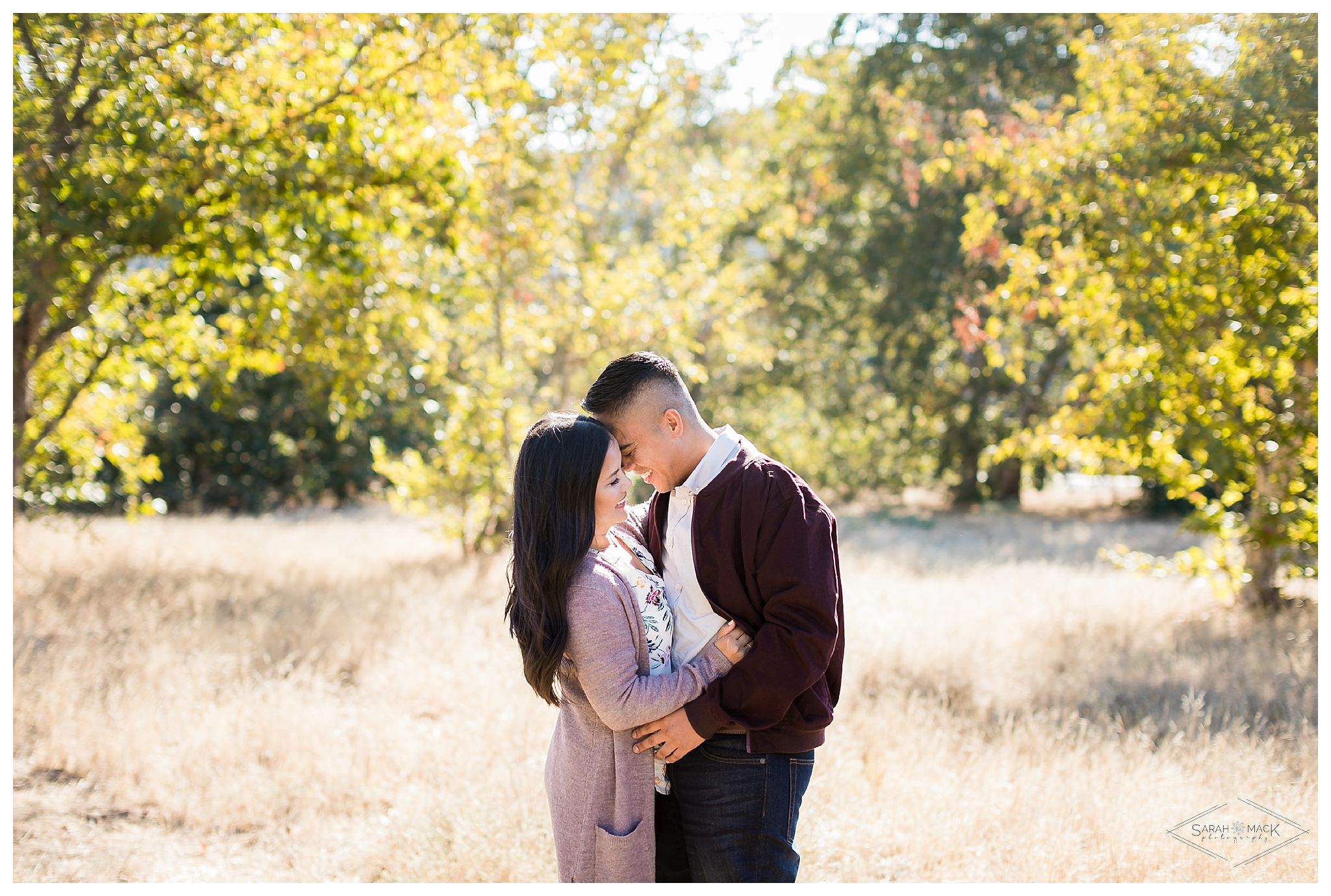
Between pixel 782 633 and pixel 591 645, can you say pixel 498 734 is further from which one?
pixel 782 633

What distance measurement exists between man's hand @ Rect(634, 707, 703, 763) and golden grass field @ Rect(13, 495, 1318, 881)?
1.71 meters

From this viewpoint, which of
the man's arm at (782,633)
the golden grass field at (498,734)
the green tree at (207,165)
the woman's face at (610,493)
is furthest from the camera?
the green tree at (207,165)

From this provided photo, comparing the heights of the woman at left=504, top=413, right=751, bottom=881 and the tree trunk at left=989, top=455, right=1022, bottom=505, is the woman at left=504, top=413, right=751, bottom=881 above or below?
above

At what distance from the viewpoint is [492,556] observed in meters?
9.89

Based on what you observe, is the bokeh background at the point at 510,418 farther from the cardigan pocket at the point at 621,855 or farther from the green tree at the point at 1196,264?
the cardigan pocket at the point at 621,855

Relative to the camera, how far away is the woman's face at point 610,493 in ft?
7.84

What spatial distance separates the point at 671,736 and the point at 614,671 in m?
0.23

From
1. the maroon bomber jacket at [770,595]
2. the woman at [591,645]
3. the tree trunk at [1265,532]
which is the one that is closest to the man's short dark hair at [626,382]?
the woman at [591,645]

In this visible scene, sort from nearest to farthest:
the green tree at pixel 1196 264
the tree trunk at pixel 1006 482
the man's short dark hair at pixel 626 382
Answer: the man's short dark hair at pixel 626 382 < the green tree at pixel 1196 264 < the tree trunk at pixel 1006 482

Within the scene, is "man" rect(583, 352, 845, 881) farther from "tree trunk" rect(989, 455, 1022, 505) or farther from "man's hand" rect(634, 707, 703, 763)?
"tree trunk" rect(989, 455, 1022, 505)

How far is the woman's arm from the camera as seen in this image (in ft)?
7.53

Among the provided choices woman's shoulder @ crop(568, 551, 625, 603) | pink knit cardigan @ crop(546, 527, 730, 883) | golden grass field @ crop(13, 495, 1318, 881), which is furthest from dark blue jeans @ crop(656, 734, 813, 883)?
golden grass field @ crop(13, 495, 1318, 881)

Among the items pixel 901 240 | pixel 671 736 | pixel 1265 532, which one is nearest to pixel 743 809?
pixel 671 736

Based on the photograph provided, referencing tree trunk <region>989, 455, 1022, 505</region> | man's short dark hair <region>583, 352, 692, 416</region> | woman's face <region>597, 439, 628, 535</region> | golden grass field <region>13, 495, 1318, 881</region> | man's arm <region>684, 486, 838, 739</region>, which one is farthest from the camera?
tree trunk <region>989, 455, 1022, 505</region>
